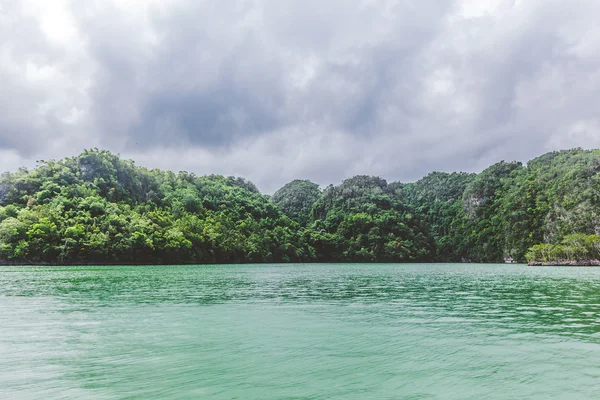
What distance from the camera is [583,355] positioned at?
1155 cm

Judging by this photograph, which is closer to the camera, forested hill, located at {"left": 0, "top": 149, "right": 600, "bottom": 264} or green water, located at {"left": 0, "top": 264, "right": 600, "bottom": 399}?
green water, located at {"left": 0, "top": 264, "right": 600, "bottom": 399}

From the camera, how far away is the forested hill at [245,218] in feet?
288

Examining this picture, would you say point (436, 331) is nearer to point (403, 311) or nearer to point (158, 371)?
point (403, 311)

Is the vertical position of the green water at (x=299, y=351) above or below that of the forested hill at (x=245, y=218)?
below

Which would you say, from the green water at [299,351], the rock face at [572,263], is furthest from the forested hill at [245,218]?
the green water at [299,351]

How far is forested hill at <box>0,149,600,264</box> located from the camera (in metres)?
87.8

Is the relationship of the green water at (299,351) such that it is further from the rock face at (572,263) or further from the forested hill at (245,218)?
the rock face at (572,263)

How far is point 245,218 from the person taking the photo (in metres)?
148

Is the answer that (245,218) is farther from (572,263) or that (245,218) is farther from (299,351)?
(299,351)

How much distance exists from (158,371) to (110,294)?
64.4 feet

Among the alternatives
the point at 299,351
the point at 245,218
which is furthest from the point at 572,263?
the point at 299,351

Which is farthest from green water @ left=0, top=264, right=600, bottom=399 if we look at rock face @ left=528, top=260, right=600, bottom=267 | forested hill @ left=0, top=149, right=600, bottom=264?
rock face @ left=528, top=260, right=600, bottom=267

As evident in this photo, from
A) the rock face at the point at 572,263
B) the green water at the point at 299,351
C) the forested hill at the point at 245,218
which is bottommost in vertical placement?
the green water at the point at 299,351

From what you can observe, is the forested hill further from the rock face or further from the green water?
the green water
